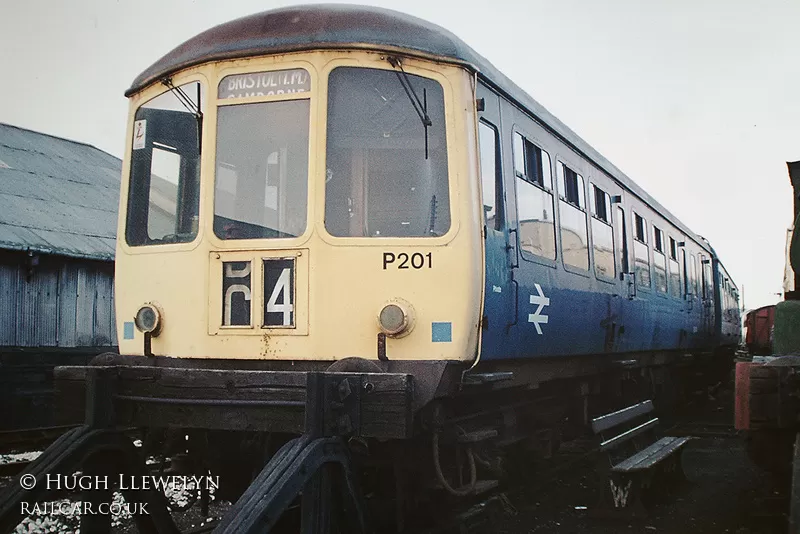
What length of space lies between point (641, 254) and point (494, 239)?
5.33 meters

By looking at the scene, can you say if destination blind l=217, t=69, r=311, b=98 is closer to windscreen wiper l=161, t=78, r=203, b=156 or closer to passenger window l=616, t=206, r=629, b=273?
windscreen wiper l=161, t=78, r=203, b=156

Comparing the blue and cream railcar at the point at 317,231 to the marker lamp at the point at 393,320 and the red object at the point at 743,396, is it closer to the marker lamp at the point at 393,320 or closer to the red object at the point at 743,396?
the marker lamp at the point at 393,320

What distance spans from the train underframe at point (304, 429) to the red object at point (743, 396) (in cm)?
139

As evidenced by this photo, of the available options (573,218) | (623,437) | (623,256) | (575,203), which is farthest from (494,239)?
(623,256)

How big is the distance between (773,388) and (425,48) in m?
3.05

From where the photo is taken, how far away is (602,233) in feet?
26.8

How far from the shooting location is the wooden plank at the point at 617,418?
23.7ft

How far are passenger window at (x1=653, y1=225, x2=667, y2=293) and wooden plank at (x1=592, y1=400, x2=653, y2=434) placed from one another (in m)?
2.22

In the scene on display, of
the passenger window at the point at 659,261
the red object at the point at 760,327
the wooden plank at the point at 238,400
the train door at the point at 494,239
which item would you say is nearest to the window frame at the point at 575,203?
the train door at the point at 494,239

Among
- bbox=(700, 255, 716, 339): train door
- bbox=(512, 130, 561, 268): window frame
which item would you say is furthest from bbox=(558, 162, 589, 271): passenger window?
bbox=(700, 255, 716, 339): train door

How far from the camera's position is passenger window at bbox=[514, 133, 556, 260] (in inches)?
234

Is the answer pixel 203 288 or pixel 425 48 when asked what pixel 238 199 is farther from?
pixel 425 48

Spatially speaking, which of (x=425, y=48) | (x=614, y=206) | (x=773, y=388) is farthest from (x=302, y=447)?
(x=614, y=206)

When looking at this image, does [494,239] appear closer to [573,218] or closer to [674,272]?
[573,218]
